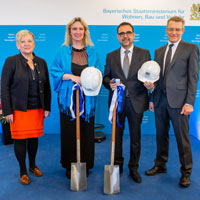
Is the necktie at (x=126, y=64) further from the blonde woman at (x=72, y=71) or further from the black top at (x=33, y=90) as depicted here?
the black top at (x=33, y=90)

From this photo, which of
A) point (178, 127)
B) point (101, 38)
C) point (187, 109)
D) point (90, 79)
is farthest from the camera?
point (101, 38)

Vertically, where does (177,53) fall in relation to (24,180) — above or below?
above

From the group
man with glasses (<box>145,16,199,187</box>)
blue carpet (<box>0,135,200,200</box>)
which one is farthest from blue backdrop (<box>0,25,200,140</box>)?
man with glasses (<box>145,16,199,187</box>)

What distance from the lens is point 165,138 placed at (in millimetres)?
2510

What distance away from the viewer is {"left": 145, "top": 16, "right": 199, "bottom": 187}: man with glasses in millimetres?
2137

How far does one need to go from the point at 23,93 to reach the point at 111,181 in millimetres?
1275

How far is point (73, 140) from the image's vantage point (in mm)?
2447

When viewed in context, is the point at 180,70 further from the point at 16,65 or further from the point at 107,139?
the point at 107,139

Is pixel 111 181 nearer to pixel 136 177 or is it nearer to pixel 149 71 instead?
pixel 136 177

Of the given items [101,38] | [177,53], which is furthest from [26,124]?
[101,38]

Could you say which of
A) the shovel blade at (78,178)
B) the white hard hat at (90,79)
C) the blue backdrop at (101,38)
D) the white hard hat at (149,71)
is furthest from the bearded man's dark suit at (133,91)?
the blue backdrop at (101,38)

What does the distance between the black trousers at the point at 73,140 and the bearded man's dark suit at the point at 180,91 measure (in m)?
0.82

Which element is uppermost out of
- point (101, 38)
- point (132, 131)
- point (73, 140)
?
point (101, 38)

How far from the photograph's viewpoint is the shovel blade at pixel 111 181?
215 centimetres
